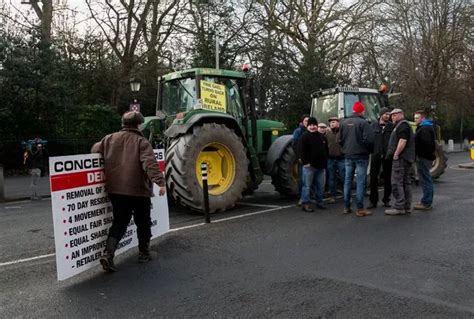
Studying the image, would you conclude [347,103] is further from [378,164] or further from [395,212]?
[395,212]

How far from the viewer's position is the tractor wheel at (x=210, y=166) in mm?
8172

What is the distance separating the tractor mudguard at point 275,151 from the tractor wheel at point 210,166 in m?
1.24

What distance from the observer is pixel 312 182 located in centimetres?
898

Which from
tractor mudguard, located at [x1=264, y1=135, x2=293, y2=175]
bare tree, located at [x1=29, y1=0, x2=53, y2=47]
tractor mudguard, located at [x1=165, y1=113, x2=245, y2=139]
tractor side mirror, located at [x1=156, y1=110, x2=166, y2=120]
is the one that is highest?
bare tree, located at [x1=29, y1=0, x2=53, y2=47]

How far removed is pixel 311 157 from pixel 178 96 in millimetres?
2996

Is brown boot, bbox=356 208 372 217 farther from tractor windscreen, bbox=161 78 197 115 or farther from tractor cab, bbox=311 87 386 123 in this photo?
tractor cab, bbox=311 87 386 123

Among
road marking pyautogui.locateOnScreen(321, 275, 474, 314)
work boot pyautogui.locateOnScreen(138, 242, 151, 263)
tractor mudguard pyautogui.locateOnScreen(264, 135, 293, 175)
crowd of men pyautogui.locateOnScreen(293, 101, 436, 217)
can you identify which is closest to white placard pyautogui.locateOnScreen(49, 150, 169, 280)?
work boot pyautogui.locateOnScreen(138, 242, 151, 263)

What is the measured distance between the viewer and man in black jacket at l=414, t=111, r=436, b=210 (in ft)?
27.9

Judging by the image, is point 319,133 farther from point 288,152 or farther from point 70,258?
point 70,258

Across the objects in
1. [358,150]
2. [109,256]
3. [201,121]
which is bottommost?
[109,256]

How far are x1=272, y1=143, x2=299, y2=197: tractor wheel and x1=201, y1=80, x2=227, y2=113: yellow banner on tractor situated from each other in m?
1.72

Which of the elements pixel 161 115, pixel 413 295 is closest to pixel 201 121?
pixel 161 115

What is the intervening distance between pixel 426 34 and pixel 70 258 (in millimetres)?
34908

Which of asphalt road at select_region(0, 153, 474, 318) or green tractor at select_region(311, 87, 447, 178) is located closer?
asphalt road at select_region(0, 153, 474, 318)
